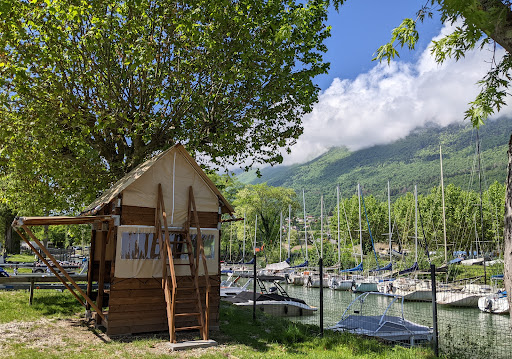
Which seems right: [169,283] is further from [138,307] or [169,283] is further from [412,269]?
[412,269]

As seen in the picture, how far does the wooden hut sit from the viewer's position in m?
11.8

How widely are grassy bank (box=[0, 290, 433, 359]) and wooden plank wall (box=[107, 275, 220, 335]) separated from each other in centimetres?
32

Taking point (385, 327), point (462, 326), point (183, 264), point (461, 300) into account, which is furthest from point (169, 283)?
point (461, 300)

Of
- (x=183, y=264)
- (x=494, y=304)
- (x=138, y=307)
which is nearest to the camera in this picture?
(x=138, y=307)

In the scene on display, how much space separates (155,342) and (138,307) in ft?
4.50

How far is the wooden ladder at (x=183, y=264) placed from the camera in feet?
38.0

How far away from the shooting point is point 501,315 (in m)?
28.3

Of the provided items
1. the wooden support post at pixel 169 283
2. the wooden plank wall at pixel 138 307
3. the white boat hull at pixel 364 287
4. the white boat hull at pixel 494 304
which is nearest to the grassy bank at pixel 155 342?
the wooden plank wall at pixel 138 307

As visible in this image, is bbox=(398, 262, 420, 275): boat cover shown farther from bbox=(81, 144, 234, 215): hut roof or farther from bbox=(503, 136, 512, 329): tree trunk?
bbox=(503, 136, 512, 329): tree trunk

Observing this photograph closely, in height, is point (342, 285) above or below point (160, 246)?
below

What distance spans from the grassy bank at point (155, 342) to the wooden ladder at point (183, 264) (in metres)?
0.91

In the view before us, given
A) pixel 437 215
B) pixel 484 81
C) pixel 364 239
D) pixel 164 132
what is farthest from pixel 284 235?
pixel 484 81

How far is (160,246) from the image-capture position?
12.2 meters

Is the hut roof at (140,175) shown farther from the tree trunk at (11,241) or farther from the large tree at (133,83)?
the tree trunk at (11,241)
